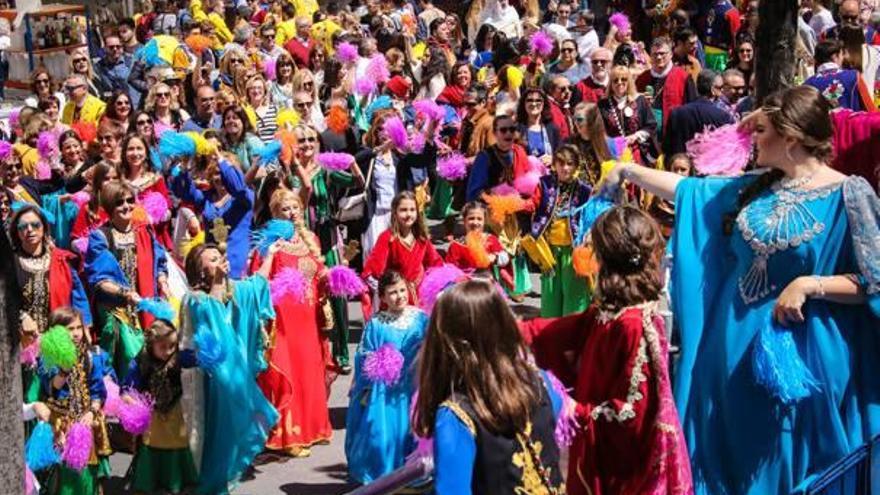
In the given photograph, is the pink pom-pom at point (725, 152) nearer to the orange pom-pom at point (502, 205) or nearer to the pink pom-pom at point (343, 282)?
the pink pom-pom at point (343, 282)

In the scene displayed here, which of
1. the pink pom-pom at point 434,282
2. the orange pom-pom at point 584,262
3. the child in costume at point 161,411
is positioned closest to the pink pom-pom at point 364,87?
the orange pom-pom at point 584,262

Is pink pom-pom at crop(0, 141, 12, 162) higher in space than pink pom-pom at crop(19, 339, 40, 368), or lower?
higher

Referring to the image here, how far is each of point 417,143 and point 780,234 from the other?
250 inches

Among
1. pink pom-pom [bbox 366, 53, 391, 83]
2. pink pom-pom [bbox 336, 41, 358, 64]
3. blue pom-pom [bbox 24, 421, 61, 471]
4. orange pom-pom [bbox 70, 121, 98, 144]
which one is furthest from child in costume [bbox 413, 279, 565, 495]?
pink pom-pom [bbox 336, 41, 358, 64]

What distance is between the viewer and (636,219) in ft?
16.7

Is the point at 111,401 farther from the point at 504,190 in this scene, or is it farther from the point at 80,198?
the point at 504,190

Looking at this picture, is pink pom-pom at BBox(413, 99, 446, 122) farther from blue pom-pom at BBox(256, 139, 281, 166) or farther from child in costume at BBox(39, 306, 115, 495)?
child in costume at BBox(39, 306, 115, 495)

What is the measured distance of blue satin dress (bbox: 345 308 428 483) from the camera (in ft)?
25.5

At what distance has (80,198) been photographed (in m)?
10.1

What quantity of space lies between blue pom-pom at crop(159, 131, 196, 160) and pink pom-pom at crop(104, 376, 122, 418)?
272 cm

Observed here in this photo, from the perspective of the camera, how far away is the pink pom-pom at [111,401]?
25.3ft

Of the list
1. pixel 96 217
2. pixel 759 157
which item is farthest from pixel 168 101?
pixel 759 157

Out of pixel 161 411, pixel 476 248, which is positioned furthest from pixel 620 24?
pixel 161 411

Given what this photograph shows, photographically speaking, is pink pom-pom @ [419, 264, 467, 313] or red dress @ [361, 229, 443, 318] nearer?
pink pom-pom @ [419, 264, 467, 313]
